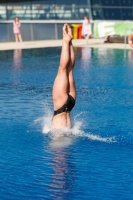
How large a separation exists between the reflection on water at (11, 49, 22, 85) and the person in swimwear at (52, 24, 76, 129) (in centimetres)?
729

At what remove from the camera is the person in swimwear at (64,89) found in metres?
10.4

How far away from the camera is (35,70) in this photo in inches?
822

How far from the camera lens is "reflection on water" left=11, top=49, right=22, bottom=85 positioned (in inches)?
744

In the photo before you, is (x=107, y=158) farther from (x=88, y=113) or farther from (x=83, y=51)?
(x=83, y=51)

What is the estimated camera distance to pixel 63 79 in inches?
416

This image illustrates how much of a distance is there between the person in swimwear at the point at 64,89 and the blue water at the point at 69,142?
323 millimetres

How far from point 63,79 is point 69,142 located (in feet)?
3.84

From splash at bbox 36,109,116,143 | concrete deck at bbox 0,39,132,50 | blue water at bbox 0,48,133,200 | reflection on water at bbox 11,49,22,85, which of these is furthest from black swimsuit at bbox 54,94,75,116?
concrete deck at bbox 0,39,132,50

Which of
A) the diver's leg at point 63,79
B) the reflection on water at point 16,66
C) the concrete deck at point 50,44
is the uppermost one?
the diver's leg at point 63,79

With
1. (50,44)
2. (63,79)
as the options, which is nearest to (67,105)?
(63,79)

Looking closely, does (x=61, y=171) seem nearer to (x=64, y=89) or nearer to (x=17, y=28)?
(x=64, y=89)

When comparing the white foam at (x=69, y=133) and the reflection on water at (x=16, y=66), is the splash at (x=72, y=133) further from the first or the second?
the reflection on water at (x=16, y=66)

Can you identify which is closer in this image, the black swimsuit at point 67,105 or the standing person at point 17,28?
the black swimsuit at point 67,105

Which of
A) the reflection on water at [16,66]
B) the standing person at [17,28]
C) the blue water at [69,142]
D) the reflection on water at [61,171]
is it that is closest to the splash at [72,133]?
the blue water at [69,142]
